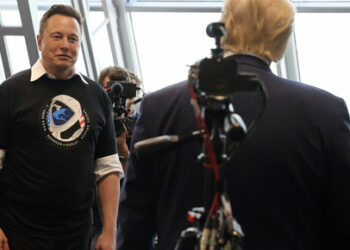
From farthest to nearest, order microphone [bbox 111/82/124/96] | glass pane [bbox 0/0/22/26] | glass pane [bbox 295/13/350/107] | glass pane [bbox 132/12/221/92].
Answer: glass pane [bbox 132/12/221/92], glass pane [bbox 295/13/350/107], glass pane [bbox 0/0/22/26], microphone [bbox 111/82/124/96]

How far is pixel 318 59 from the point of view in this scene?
19.9 feet

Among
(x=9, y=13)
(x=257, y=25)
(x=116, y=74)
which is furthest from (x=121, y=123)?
(x=9, y=13)

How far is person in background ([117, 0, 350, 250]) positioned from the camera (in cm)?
137

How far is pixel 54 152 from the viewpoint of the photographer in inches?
87.3

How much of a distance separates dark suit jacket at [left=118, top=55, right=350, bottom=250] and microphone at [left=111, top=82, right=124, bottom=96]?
1.49m

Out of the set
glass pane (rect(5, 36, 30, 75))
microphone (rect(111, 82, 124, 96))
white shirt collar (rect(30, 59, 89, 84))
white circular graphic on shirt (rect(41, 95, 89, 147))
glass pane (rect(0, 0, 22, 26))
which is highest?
glass pane (rect(0, 0, 22, 26))

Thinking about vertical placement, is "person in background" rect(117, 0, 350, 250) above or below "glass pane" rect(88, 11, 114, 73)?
below

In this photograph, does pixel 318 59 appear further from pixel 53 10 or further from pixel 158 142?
pixel 158 142

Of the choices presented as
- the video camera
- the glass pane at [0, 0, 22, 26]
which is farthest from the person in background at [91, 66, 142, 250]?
the glass pane at [0, 0, 22, 26]

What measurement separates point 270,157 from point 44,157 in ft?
3.58

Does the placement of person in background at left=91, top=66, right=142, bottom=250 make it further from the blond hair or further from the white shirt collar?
the blond hair

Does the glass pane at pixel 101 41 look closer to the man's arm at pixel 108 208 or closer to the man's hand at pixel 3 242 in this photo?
the man's arm at pixel 108 208

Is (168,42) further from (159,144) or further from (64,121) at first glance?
(159,144)

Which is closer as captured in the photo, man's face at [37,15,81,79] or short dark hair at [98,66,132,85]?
man's face at [37,15,81,79]
